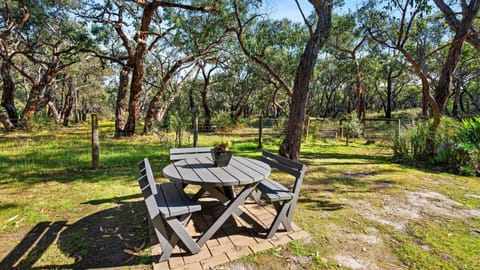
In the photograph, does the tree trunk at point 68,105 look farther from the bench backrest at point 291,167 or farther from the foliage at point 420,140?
the foliage at point 420,140

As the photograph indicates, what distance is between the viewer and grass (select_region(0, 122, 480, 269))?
2.02 metres

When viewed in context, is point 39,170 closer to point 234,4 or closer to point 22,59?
point 234,4

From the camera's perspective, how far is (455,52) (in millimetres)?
6035

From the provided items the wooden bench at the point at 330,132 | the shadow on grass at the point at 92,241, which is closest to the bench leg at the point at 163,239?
the shadow on grass at the point at 92,241

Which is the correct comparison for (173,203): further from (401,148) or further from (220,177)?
(401,148)

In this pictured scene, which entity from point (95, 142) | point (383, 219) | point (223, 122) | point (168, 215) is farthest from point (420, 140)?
point (223, 122)

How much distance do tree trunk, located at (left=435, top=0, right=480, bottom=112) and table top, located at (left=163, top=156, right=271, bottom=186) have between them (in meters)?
6.51

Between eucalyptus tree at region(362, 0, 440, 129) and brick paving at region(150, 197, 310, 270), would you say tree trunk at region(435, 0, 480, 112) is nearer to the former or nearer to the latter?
eucalyptus tree at region(362, 0, 440, 129)

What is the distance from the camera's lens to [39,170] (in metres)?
4.58

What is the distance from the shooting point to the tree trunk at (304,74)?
5.06 meters

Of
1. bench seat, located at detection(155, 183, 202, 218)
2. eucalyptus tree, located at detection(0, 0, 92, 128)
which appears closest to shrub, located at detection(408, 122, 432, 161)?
bench seat, located at detection(155, 183, 202, 218)

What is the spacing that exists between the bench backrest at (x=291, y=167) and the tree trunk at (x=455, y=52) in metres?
6.02

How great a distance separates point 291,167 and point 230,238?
1.01m

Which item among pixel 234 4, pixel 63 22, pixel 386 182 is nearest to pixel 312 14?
pixel 234 4
